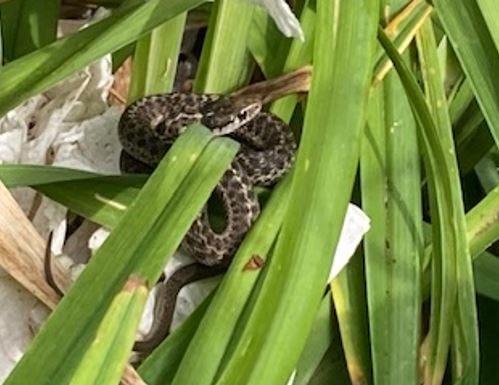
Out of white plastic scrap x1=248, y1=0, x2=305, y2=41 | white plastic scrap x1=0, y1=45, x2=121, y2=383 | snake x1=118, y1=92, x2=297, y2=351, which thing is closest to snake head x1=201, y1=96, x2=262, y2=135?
snake x1=118, y1=92, x2=297, y2=351

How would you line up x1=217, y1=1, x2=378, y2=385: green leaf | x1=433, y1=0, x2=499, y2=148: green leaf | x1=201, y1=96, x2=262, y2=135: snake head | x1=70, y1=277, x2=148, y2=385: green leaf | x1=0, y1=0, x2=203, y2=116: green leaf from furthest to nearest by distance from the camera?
x1=201, y1=96, x2=262, y2=135: snake head < x1=433, y1=0, x2=499, y2=148: green leaf < x1=0, y1=0, x2=203, y2=116: green leaf < x1=217, y1=1, x2=378, y2=385: green leaf < x1=70, y1=277, x2=148, y2=385: green leaf

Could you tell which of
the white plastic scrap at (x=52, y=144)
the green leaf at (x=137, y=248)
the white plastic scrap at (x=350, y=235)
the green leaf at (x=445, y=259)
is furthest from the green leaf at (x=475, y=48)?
the white plastic scrap at (x=52, y=144)

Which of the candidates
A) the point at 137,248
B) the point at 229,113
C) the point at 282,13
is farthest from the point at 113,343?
the point at 229,113

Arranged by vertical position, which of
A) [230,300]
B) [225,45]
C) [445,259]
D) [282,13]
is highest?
[282,13]

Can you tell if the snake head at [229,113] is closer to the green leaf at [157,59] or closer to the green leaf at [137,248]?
the green leaf at [157,59]

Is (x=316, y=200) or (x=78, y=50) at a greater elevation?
(x=78, y=50)

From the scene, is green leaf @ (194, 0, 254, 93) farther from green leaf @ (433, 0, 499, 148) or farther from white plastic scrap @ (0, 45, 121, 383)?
green leaf @ (433, 0, 499, 148)

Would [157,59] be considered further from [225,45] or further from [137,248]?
[137,248]

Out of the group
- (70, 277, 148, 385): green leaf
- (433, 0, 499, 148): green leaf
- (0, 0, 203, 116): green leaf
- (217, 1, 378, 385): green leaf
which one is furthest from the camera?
(433, 0, 499, 148): green leaf
